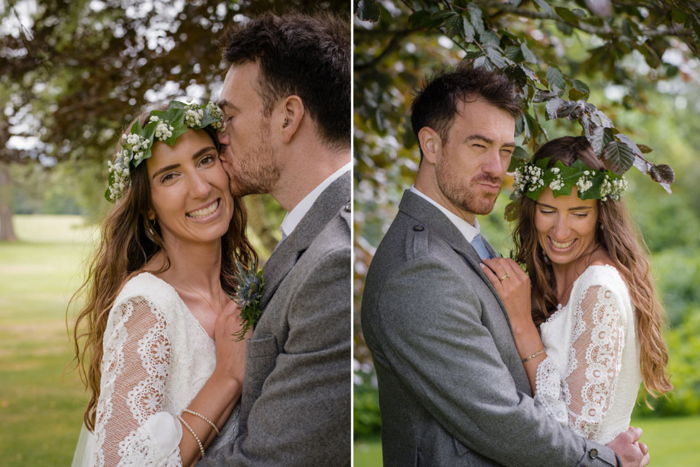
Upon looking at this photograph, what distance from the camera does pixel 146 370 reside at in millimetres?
1648

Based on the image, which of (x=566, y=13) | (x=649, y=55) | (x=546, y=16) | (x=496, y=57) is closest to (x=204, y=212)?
(x=496, y=57)

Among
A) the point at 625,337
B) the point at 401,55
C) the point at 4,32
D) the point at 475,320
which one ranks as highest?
the point at 4,32

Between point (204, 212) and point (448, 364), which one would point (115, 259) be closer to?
point (204, 212)

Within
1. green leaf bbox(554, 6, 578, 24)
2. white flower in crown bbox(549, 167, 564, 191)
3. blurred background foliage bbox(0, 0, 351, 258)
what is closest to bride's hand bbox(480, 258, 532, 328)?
white flower in crown bbox(549, 167, 564, 191)

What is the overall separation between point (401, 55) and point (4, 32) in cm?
348

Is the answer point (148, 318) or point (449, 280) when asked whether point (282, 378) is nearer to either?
point (148, 318)

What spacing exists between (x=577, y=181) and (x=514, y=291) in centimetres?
47

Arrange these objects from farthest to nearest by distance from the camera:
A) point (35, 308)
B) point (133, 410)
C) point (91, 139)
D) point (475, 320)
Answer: point (91, 139) → point (35, 308) → point (475, 320) → point (133, 410)

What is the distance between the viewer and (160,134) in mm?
1714

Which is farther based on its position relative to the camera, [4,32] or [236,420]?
[4,32]

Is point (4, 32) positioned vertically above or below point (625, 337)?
above

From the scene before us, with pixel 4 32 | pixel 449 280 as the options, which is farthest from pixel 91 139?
pixel 449 280

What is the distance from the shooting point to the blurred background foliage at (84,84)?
83.8 inches

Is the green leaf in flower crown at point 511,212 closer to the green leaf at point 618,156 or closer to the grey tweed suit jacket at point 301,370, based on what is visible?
the green leaf at point 618,156
